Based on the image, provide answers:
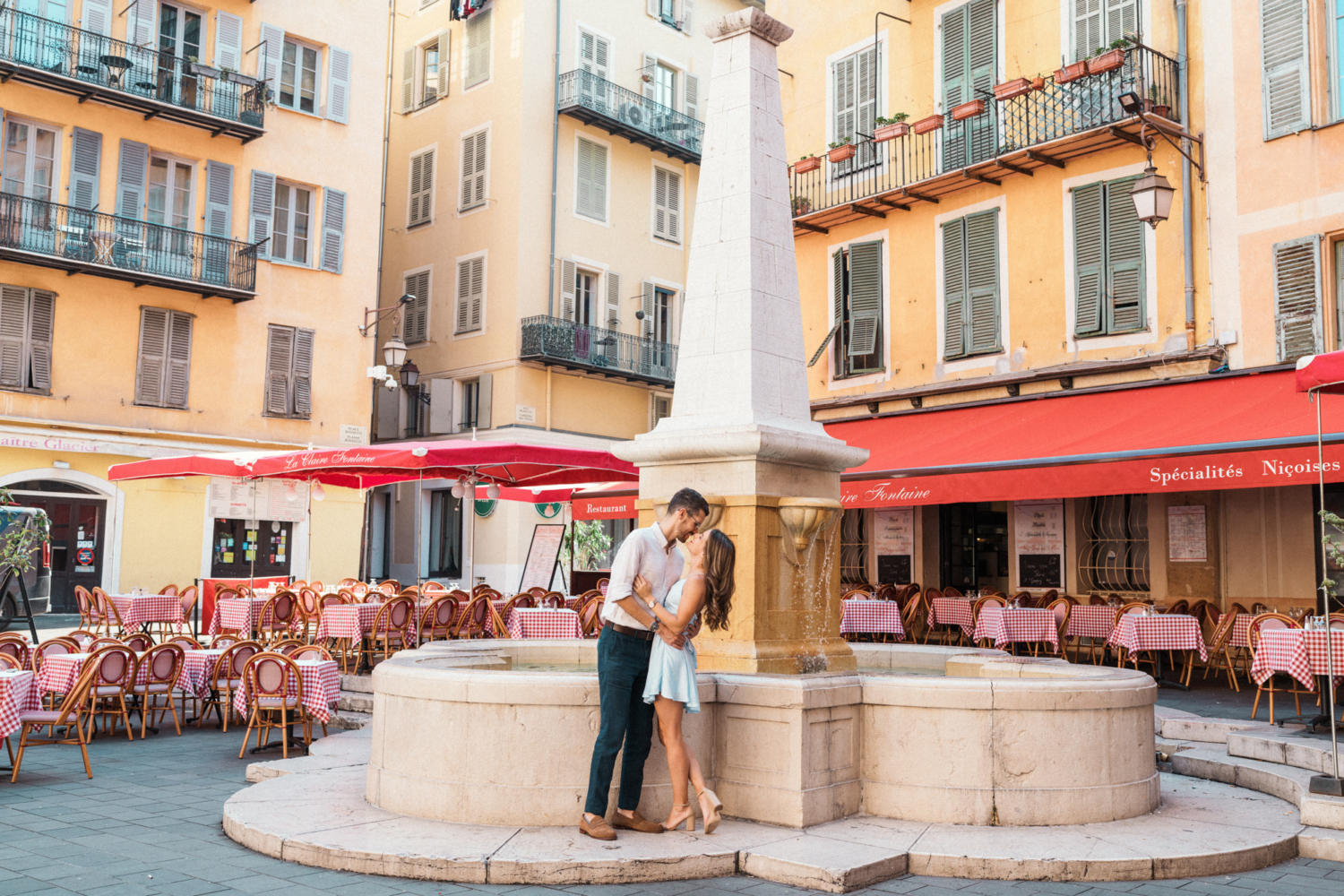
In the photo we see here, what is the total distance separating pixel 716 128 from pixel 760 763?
13.6 ft

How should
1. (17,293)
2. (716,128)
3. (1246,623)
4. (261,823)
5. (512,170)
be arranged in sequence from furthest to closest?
1. (512,170)
2. (17,293)
3. (1246,623)
4. (716,128)
5. (261,823)

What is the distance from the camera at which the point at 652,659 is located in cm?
566

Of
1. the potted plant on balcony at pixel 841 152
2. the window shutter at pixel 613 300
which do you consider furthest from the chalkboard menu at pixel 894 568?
the window shutter at pixel 613 300

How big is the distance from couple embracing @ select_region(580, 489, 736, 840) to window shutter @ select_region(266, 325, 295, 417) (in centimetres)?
1956

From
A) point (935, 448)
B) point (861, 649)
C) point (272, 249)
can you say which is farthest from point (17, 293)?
point (861, 649)

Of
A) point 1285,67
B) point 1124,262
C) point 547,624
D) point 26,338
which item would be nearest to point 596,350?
point 26,338

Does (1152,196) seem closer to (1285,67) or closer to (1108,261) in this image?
(1108,261)

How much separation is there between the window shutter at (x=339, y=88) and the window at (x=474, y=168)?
339 centimetres

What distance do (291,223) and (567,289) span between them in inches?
246

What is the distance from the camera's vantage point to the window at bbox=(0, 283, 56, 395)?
20281 mm

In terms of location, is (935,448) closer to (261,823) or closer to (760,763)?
(760,763)

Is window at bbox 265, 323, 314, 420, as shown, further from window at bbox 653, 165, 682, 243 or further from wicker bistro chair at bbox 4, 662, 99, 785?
wicker bistro chair at bbox 4, 662, 99, 785

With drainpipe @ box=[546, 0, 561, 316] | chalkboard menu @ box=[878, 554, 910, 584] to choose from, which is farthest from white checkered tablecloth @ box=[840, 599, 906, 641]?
drainpipe @ box=[546, 0, 561, 316]

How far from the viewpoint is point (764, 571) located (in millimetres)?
6848
